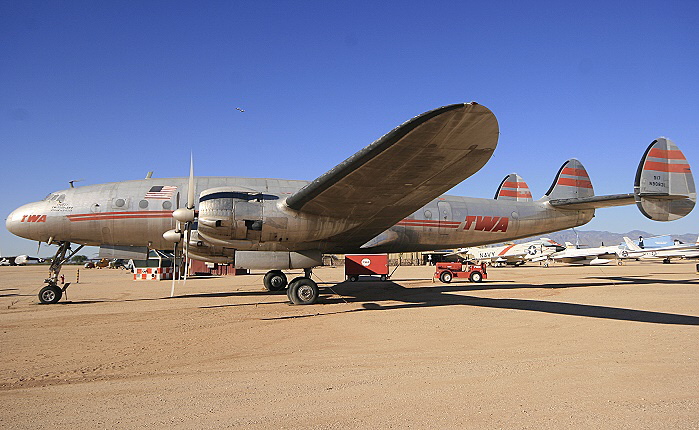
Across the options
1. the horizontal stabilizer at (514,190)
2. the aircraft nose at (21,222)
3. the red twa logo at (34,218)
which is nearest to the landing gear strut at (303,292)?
the red twa logo at (34,218)

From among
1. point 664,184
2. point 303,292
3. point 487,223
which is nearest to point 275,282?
point 303,292

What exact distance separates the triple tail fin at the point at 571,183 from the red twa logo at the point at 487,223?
321 centimetres

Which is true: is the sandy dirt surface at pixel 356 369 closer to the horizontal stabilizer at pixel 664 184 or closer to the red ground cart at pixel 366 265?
the horizontal stabilizer at pixel 664 184

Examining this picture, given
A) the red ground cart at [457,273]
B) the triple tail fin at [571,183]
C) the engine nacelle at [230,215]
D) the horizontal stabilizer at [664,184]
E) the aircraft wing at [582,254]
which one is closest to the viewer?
the engine nacelle at [230,215]

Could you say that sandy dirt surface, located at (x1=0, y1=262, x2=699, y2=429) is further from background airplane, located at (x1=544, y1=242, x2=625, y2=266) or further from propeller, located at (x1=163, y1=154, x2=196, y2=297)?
background airplane, located at (x1=544, y1=242, x2=625, y2=266)

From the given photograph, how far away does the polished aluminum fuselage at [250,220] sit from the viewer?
11930mm

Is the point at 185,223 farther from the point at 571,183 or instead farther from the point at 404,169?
the point at 571,183

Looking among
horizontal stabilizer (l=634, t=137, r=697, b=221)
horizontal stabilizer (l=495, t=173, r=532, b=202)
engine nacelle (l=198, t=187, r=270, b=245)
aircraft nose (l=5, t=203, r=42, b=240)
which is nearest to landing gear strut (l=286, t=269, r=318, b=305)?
engine nacelle (l=198, t=187, r=270, b=245)

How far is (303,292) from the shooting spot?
508 inches

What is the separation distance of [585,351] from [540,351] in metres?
0.67

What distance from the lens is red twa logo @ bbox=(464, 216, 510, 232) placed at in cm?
1709

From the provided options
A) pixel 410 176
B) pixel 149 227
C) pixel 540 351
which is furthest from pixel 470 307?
pixel 149 227

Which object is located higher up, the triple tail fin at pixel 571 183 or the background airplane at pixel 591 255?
the triple tail fin at pixel 571 183

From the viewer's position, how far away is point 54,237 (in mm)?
14469
